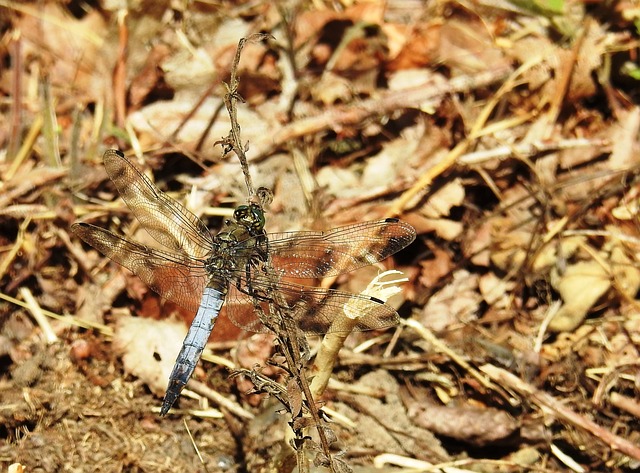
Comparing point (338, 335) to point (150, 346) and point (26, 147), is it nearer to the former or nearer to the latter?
point (150, 346)

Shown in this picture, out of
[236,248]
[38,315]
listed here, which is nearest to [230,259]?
[236,248]

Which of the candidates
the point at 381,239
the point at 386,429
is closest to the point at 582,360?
the point at 386,429

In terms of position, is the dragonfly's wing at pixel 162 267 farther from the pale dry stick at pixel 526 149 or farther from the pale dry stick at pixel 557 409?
the pale dry stick at pixel 526 149

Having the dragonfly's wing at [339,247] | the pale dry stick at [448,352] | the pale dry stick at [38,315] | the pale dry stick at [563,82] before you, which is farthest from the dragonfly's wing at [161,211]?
the pale dry stick at [563,82]

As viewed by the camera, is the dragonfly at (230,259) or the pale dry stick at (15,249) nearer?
the dragonfly at (230,259)

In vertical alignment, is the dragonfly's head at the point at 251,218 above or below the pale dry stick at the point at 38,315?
above

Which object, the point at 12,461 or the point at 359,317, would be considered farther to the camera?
the point at 12,461

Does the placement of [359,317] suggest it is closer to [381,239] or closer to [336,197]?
[381,239]
